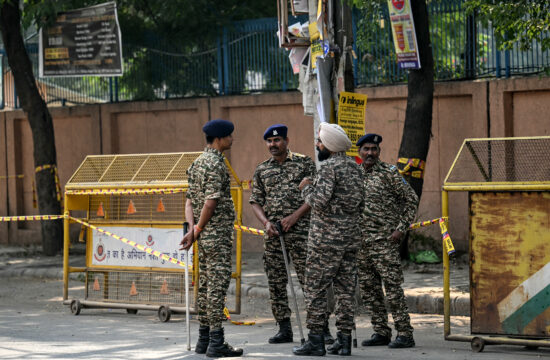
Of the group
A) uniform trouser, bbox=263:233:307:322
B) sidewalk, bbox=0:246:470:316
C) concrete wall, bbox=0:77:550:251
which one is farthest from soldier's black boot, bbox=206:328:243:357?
concrete wall, bbox=0:77:550:251

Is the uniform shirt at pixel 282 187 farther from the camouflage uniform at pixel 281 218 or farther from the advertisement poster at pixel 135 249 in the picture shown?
the advertisement poster at pixel 135 249

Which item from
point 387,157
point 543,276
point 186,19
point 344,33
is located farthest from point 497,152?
point 186,19

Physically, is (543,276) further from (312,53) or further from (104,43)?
(104,43)

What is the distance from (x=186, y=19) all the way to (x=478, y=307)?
10.1 metres

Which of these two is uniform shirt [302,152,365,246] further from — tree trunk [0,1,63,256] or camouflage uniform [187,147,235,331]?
tree trunk [0,1,63,256]

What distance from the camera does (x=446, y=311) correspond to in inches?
321

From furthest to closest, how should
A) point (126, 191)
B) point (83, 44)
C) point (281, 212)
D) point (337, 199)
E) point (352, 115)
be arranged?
point (83, 44)
point (126, 191)
point (352, 115)
point (281, 212)
point (337, 199)

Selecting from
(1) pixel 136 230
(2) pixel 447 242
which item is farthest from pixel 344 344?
(1) pixel 136 230

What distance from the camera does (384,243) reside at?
8109 mm

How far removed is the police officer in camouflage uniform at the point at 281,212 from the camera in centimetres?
825

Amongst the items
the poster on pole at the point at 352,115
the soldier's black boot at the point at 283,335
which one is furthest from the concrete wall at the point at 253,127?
the soldier's black boot at the point at 283,335

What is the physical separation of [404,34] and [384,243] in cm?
444

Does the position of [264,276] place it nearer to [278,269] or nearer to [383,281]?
[278,269]

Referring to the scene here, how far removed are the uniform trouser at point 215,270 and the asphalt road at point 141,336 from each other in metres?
0.40
